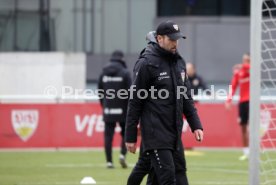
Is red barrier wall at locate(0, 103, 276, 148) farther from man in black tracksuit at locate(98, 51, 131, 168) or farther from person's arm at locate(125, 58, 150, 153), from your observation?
person's arm at locate(125, 58, 150, 153)

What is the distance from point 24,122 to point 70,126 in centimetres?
106

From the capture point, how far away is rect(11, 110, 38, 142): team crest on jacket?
21.8 metres

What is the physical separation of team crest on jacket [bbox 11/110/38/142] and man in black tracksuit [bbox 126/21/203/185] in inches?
478

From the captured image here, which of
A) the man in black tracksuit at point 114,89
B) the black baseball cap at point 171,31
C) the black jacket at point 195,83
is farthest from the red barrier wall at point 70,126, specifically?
the black baseball cap at point 171,31

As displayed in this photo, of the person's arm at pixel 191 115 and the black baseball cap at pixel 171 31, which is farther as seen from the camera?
the person's arm at pixel 191 115

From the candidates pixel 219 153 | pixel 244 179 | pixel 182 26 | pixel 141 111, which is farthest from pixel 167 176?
pixel 182 26

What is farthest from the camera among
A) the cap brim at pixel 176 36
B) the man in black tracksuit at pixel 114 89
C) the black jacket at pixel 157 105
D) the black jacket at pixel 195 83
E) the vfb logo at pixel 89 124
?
the black jacket at pixel 195 83

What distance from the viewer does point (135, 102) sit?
9.88 metres

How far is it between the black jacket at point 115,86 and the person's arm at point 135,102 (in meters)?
7.24

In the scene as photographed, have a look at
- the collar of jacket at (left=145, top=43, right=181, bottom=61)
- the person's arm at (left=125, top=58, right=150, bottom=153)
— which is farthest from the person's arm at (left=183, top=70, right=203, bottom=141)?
the person's arm at (left=125, top=58, right=150, bottom=153)

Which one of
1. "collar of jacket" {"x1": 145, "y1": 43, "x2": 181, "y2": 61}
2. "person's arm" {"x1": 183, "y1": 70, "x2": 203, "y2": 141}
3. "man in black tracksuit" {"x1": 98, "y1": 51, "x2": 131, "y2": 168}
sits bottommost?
"man in black tracksuit" {"x1": 98, "y1": 51, "x2": 131, "y2": 168}

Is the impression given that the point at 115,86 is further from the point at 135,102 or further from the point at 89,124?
the point at 135,102

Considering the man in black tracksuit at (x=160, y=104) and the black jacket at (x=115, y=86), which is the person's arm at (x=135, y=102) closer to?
the man in black tracksuit at (x=160, y=104)

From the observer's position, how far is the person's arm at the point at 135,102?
388 inches
